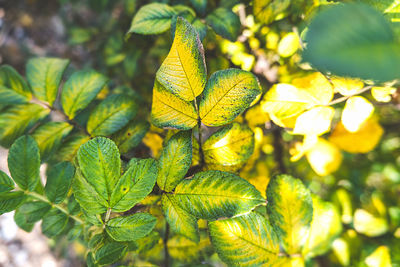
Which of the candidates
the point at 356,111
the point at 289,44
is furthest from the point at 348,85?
the point at 289,44

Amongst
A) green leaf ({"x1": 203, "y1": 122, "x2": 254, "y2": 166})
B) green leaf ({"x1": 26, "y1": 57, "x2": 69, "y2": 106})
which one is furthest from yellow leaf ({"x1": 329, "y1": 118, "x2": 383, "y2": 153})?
green leaf ({"x1": 26, "y1": 57, "x2": 69, "y2": 106})

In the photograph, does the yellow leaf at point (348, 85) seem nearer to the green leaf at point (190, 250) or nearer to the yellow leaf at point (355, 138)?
the yellow leaf at point (355, 138)

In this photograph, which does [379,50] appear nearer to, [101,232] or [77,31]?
[101,232]

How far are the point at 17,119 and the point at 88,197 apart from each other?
349mm

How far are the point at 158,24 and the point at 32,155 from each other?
40 cm

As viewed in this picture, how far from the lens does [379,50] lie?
281 millimetres

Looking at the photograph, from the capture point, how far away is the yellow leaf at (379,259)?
71 centimetres

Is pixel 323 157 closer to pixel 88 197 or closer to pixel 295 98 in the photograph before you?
pixel 295 98

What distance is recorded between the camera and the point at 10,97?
660mm

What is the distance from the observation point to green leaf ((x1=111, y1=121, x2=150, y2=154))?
0.65 metres

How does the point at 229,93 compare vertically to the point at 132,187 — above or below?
above

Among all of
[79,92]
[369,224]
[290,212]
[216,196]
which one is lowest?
[369,224]

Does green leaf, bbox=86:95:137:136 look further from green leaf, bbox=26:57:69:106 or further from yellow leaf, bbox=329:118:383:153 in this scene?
yellow leaf, bbox=329:118:383:153

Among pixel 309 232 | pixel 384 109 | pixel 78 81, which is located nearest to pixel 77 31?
pixel 78 81
